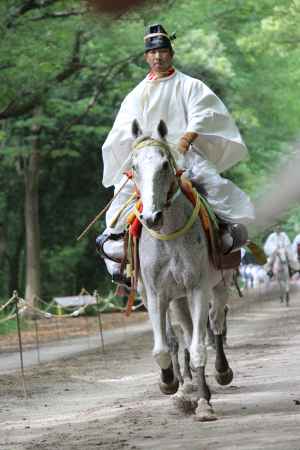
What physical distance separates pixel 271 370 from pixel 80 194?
23.9 meters

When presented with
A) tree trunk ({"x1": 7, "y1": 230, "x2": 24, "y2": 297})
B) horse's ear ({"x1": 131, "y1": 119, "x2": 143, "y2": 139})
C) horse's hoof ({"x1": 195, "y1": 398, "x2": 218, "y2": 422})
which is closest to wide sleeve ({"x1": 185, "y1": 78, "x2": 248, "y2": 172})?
horse's ear ({"x1": 131, "y1": 119, "x2": 143, "y2": 139})

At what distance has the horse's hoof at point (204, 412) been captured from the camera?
11203 mm

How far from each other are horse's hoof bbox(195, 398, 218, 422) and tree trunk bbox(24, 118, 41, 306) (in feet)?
80.1

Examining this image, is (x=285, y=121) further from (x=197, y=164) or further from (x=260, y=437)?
(x=260, y=437)

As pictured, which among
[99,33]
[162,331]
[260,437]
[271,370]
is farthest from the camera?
[99,33]

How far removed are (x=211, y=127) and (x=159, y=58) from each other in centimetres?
83

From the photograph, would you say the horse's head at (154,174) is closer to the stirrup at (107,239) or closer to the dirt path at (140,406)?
the stirrup at (107,239)

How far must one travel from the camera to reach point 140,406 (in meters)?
13.0

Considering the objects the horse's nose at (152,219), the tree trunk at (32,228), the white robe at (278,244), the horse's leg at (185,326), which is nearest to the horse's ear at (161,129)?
the horse's nose at (152,219)

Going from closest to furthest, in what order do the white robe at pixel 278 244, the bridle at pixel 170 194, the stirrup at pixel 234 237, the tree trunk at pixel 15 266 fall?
1. the bridle at pixel 170 194
2. the stirrup at pixel 234 237
3. the white robe at pixel 278 244
4. the tree trunk at pixel 15 266

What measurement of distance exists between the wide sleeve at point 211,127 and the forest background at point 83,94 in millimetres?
13364

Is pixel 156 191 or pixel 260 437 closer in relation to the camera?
pixel 260 437

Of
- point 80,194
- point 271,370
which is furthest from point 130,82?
point 271,370

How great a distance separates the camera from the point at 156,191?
10844 mm
